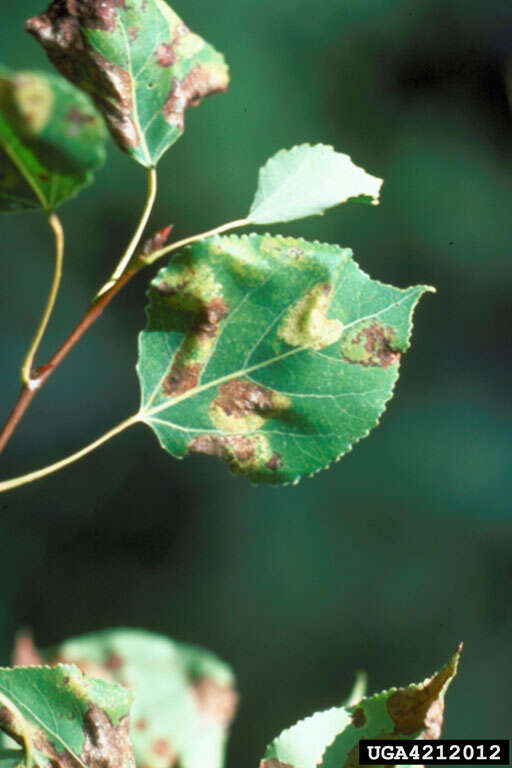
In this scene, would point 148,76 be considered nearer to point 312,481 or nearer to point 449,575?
point 312,481

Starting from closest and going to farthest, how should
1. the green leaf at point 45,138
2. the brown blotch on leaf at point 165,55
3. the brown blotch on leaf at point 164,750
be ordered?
the green leaf at point 45,138 → the brown blotch on leaf at point 165,55 → the brown blotch on leaf at point 164,750

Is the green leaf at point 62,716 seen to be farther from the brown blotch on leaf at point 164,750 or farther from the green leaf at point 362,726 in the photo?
the brown blotch on leaf at point 164,750

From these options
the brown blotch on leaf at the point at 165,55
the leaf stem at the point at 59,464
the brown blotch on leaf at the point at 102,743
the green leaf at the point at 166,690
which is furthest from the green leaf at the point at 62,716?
the brown blotch on leaf at the point at 165,55

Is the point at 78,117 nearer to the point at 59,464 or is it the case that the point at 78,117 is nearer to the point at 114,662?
the point at 59,464

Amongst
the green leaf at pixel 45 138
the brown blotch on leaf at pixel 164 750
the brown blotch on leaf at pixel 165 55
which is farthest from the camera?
the brown blotch on leaf at pixel 164 750

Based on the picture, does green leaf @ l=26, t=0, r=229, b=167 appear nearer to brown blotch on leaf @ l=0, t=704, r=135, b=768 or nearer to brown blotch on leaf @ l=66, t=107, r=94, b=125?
brown blotch on leaf @ l=66, t=107, r=94, b=125

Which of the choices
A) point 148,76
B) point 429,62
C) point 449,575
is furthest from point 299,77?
point 449,575
